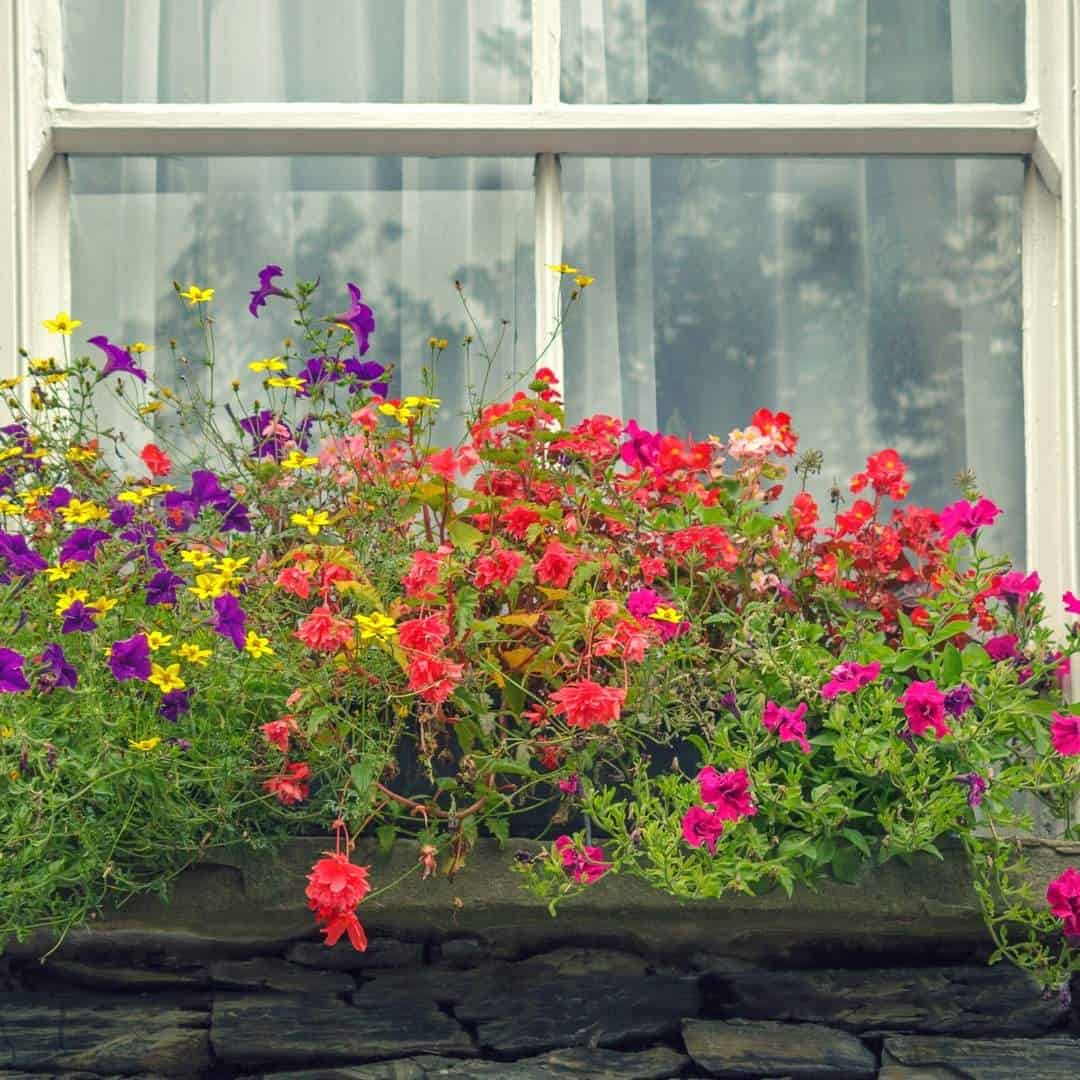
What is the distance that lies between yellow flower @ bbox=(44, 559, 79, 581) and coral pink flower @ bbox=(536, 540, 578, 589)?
659 millimetres

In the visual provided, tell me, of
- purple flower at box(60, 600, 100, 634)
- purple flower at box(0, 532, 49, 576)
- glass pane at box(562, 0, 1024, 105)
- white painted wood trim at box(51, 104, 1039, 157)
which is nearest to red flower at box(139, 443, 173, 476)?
purple flower at box(0, 532, 49, 576)

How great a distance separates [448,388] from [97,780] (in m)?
1.07

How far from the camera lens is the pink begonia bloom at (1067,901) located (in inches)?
93.8

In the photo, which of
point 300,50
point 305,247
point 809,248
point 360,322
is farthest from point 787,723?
point 300,50

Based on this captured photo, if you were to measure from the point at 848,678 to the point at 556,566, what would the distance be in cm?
45

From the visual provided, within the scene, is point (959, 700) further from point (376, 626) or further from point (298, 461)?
point (298, 461)

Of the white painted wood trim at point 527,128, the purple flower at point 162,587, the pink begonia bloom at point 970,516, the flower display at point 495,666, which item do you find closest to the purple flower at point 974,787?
the flower display at point 495,666

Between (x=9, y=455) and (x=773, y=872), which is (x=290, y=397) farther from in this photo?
(x=773, y=872)

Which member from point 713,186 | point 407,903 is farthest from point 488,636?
point 713,186

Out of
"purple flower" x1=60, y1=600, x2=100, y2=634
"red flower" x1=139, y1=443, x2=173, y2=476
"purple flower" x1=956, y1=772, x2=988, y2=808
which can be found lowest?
"purple flower" x1=956, y1=772, x2=988, y2=808

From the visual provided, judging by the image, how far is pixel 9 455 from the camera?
8.33ft

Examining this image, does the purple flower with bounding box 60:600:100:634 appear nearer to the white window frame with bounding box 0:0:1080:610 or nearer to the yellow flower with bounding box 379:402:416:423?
the yellow flower with bounding box 379:402:416:423

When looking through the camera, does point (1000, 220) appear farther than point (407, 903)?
Yes

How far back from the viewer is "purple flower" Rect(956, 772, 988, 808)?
2363mm
